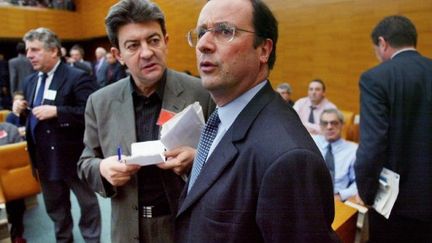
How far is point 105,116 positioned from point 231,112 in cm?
66

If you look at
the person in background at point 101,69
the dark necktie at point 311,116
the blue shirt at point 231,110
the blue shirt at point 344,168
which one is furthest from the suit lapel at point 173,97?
the person in background at point 101,69

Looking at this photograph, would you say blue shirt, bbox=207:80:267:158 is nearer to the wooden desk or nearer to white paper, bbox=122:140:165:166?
white paper, bbox=122:140:165:166

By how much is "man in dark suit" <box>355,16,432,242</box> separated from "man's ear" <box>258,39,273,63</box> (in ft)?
3.47

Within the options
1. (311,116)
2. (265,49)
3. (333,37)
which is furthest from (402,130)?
(333,37)

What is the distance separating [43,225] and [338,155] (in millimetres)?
3043

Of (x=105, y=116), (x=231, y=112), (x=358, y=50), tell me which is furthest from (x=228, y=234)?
(x=358, y=50)

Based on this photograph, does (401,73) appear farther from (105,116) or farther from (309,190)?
(105,116)

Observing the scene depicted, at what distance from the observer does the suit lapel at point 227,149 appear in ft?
2.92

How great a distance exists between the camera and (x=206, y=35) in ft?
3.25

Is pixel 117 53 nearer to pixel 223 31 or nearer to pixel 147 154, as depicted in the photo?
pixel 147 154

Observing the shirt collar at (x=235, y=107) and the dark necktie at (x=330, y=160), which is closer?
the shirt collar at (x=235, y=107)

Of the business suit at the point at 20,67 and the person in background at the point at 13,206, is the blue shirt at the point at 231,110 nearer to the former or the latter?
the person in background at the point at 13,206

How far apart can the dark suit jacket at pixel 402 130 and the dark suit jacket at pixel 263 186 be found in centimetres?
109

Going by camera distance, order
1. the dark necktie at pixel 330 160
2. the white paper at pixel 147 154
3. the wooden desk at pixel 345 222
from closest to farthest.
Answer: the white paper at pixel 147 154 < the wooden desk at pixel 345 222 < the dark necktie at pixel 330 160
